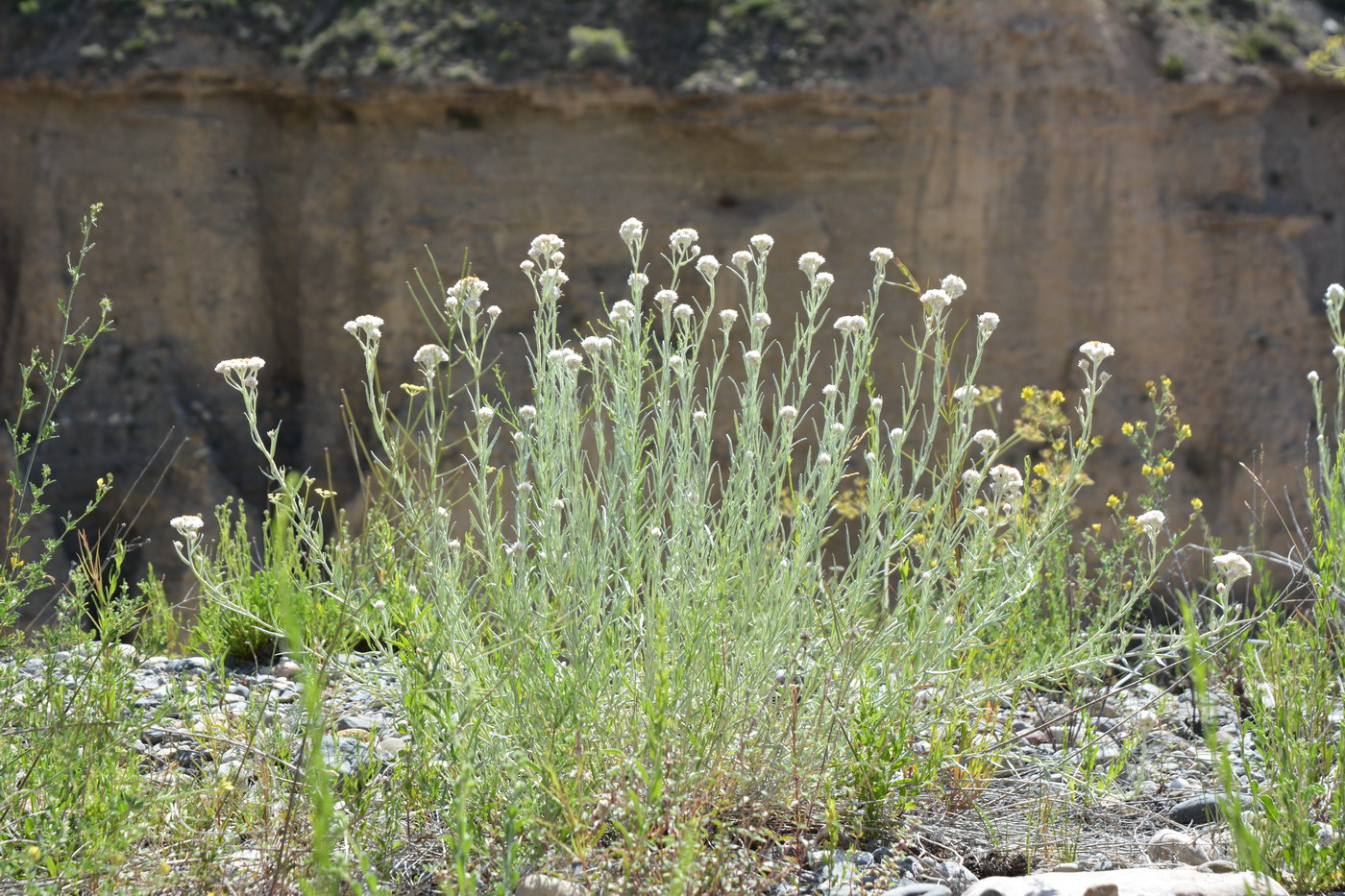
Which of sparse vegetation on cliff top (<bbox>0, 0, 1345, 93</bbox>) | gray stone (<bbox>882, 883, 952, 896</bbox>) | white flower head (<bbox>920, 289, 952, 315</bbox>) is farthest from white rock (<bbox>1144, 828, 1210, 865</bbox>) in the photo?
sparse vegetation on cliff top (<bbox>0, 0, 1345, 93</bbox>)

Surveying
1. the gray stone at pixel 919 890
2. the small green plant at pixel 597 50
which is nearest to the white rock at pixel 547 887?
the gray stone at pixel 919 890

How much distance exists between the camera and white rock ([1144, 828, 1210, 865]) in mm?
2783

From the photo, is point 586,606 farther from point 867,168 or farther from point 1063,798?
point 867,168

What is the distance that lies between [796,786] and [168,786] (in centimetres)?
139

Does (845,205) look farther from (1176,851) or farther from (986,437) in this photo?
(1176,851)

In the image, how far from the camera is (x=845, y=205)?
12047 millimetres

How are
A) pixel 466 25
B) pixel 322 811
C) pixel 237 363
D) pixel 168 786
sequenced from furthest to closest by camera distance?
pixel 466 25 < pixel 168 786 < pixel 237 363 < pixel 322 811

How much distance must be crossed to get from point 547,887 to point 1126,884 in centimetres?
111

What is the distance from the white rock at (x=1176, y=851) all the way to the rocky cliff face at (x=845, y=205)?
9.35 m

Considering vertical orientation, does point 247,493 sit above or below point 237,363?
below

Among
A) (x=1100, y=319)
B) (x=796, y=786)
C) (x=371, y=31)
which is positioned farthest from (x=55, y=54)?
(x=796, y=786)

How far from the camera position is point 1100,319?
474 inches

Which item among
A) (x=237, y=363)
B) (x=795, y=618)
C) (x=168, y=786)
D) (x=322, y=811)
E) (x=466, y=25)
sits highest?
(x=466, y=25)

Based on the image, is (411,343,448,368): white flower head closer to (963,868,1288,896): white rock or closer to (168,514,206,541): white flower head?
(168,514,206,541): white flower head
